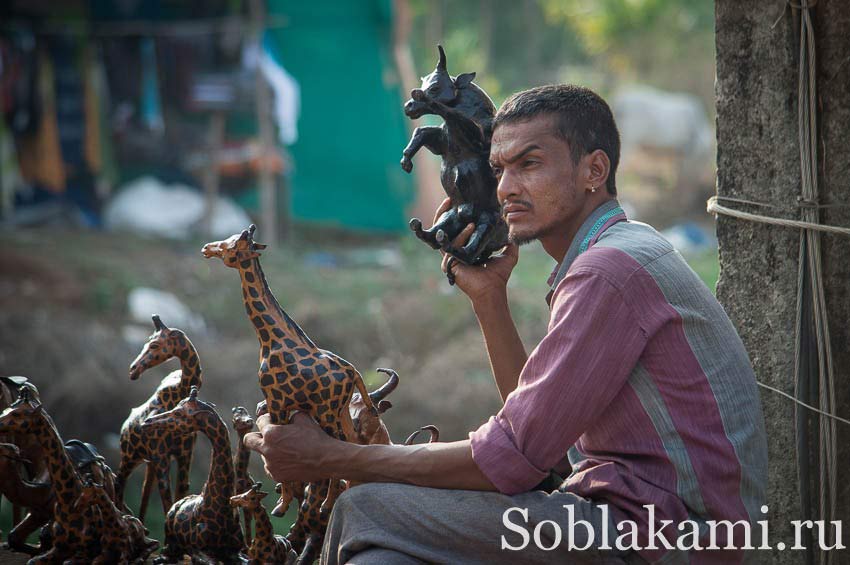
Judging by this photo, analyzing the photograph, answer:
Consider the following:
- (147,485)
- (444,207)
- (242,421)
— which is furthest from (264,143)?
(242,421)

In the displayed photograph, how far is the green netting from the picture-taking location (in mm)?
11352

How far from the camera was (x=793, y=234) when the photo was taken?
3154 mm

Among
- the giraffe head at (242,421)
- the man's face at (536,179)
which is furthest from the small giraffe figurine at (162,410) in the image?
the man's face at (536,179)

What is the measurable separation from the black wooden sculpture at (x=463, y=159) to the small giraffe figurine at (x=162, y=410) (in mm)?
858

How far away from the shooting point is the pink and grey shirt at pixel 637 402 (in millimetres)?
2316

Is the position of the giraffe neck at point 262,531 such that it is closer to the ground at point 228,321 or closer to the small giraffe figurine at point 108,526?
the small giraffe figurine at point 108,526

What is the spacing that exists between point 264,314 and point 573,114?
971 mm

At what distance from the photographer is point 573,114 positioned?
2.59 m

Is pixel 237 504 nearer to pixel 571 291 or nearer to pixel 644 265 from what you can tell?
pixel 571 291

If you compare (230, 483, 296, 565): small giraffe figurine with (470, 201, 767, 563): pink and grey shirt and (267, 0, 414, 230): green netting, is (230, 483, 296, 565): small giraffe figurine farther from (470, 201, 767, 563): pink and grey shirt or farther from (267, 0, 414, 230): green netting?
(267, 0, 414, 230): green netting

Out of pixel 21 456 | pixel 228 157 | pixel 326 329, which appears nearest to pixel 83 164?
pixel 228 157

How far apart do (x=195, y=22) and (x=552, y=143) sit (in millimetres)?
9792

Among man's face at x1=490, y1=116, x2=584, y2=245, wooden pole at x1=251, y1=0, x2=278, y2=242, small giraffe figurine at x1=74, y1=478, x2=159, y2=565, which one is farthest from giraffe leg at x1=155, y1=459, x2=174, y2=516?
wooden pole at x1=251, y1=0, x2=278, y2=242

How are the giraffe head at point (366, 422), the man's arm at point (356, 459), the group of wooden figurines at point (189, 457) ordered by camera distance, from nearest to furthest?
1. the man's arm at point (356, 459)
2. the group of wooden figurines at point (189, 457)
3. the giraffe head at point (366, 422)
